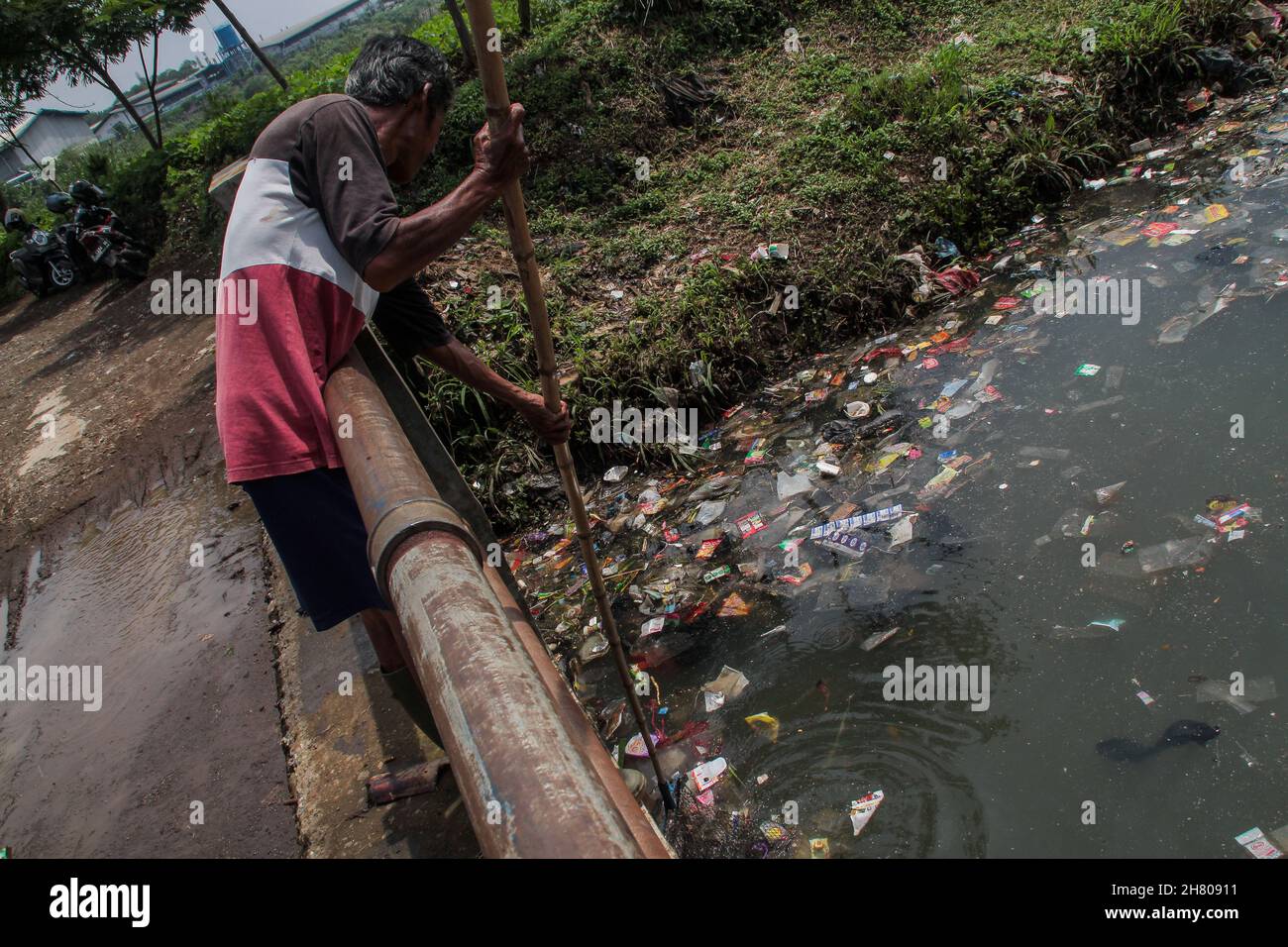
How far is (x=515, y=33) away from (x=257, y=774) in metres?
7.25

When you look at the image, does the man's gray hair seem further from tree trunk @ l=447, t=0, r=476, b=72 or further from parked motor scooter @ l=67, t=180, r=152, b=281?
parked motor scooter @ l=67, t=180, r=152, b=281

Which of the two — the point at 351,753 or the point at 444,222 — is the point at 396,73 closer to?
the point at 444,222

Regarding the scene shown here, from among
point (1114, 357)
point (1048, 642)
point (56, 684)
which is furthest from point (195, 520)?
point (1114, 357)

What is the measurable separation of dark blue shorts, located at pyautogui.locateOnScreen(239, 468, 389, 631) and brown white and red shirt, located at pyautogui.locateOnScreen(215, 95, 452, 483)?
0.07 meters

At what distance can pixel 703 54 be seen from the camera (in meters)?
7.05

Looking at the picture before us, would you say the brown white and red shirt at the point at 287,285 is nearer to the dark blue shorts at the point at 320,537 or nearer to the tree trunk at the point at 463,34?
the dark blue shorts at the point at 320,537

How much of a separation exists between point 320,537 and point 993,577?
81.4 inches

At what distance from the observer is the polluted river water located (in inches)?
84.9

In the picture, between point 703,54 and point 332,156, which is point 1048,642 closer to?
point 332,156

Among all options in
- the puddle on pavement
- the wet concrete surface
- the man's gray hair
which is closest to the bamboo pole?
the man's gray hair

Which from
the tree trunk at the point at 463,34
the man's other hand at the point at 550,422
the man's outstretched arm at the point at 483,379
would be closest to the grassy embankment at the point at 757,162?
the tree trunk at the point at 463,34

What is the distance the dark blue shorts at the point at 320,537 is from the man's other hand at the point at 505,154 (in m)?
0.80

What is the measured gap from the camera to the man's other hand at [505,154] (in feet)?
4.94

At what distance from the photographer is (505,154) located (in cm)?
153
